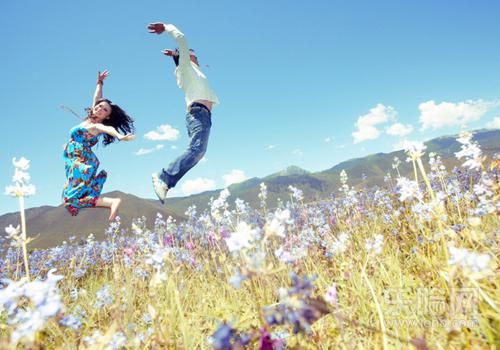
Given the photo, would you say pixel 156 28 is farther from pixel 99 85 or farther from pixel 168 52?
pixel 99 85

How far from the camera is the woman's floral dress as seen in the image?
4.98 meters

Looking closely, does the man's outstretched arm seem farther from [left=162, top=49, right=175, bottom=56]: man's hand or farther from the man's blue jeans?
the man's blue jeans

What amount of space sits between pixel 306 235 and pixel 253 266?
3217 mm

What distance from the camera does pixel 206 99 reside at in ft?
17.5

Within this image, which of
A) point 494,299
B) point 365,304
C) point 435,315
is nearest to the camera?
point 494,299

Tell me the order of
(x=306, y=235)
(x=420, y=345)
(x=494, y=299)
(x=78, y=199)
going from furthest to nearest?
(x=78, y=199), (x=306, y=235), (x=494, y=299), (x=420, y=345)

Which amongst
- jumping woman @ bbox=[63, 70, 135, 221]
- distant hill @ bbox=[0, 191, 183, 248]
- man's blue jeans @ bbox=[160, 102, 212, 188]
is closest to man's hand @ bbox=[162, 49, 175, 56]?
man's blue jeans @ bbox=[160, 102, 212, 188]

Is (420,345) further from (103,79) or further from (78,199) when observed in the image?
(103,79)

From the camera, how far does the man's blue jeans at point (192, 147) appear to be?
5.12 metres

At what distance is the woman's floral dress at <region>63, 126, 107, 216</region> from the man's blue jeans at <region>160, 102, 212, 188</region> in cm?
118

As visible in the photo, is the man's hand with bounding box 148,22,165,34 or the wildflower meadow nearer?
the wildflower meadow

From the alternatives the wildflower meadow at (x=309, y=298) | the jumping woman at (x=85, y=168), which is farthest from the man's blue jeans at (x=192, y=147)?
the wildflower meadow at (x=309, y=298)

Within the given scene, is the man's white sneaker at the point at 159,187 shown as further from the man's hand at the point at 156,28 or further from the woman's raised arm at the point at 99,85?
the man's hand at the point at 156,28

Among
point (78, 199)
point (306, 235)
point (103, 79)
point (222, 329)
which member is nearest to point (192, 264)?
point (306, 235)
